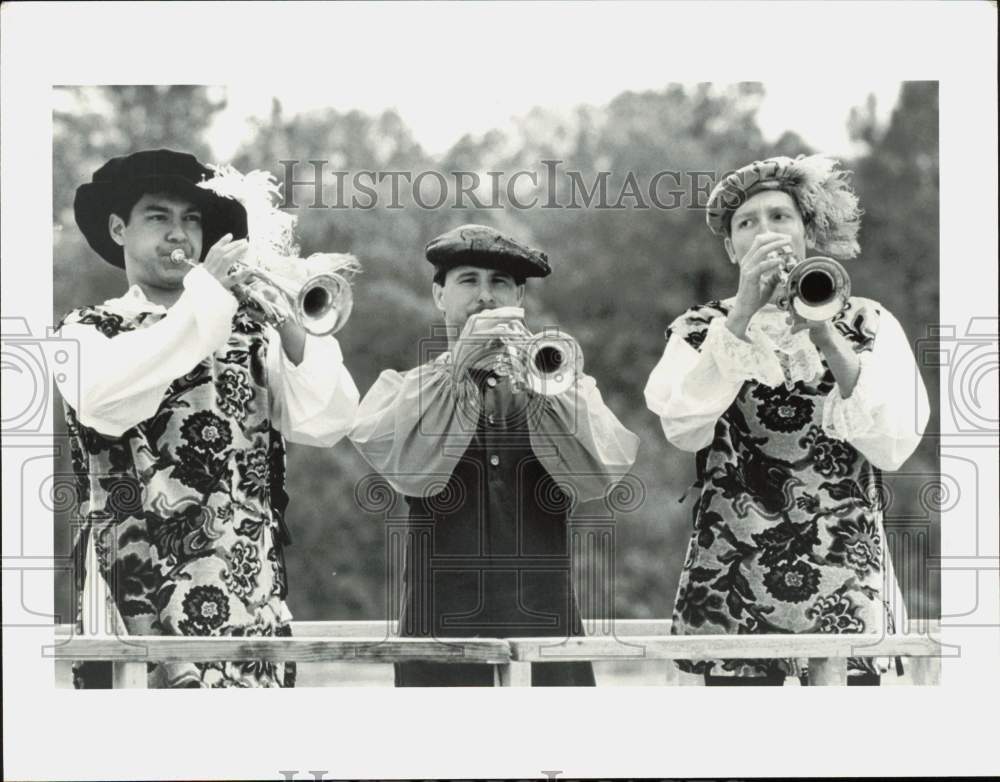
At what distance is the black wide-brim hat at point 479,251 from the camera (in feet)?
21.8

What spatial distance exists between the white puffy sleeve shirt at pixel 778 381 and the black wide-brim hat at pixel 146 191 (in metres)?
1.51

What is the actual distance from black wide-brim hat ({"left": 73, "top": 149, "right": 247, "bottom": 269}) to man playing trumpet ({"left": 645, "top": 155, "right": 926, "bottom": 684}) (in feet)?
4.96

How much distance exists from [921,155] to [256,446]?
7.89 ft

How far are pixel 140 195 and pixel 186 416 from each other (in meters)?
0.75

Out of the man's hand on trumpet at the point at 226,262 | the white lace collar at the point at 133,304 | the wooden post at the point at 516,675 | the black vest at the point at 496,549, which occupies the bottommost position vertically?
the wooden post at the point at 516,675

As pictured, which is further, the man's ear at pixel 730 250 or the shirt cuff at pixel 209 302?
the man's ear at pixel 730 250

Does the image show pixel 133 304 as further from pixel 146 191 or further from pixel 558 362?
pixel 558 362

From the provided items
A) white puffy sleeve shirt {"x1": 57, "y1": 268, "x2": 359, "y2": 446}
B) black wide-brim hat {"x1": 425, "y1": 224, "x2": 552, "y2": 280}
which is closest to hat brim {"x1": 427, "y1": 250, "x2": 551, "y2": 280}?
black wide-brim hat {"x1": 425, "y1": 224, "x2": 552, "y2": 280}

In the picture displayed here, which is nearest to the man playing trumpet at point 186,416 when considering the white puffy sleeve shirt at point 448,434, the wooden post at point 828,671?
the white puffy sleeve shirt at point 448,434

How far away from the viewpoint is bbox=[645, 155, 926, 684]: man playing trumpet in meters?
6.64

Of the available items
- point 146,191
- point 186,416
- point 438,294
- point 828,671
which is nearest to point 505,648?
point 828,671

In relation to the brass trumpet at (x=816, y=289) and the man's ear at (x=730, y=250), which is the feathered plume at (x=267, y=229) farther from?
the brass trumpet at (x=816, y=289)

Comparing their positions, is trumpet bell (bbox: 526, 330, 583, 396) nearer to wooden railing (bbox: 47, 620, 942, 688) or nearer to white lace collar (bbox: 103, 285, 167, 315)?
wooden railing (bbox: 47, 620, 942, 688)

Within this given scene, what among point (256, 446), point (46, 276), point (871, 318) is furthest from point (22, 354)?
point (871, 318)
